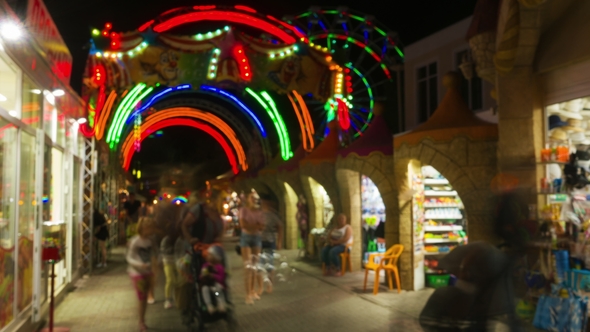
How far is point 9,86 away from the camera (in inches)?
304

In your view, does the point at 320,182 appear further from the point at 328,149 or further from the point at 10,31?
the point at 10,31

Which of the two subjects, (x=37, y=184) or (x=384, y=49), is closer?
(x=37, y=184)

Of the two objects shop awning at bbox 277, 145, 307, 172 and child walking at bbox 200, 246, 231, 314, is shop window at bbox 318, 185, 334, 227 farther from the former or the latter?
child walking at bbox 200, 246, 231, 314

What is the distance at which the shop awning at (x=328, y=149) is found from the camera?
17297mm

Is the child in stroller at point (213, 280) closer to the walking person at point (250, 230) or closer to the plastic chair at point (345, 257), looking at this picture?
the walking person at point (250, 230)

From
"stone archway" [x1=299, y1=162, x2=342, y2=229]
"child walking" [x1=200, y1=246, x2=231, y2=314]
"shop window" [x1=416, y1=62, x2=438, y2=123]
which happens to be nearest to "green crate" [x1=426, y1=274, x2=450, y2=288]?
"stone archway" [x1=299, y1=162, x2=342, y2=229]

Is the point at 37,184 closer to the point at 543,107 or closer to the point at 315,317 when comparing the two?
the point at 315,317

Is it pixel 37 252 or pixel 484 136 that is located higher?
pixel 484 136

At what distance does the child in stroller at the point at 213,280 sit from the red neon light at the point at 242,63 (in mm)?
7608

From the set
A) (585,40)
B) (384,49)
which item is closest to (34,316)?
(585,40)

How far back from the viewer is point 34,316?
8875 millimetres

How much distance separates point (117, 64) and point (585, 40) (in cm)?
1024

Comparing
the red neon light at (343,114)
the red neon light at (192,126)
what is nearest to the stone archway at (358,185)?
the red neon light at (343,114)

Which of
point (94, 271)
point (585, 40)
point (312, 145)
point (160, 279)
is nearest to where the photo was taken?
point (585, 40)
